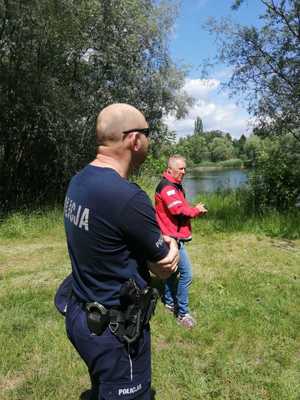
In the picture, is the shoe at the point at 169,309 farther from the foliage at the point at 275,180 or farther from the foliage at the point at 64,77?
the foliage at the point at 64,77

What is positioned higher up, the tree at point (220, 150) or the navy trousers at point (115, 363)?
the tree at point (220, 150)

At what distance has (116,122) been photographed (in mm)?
1770

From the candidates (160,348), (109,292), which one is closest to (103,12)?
(160,348)

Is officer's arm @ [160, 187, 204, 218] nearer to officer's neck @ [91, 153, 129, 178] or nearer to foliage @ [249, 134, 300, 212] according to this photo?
officer's neck @ [91, 153, 129, 178]

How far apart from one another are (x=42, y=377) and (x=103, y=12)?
421 inches

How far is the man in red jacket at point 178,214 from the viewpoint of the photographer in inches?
161

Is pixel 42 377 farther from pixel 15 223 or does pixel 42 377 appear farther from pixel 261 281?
pixel 15 223

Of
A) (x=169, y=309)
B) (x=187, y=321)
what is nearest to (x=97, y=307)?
(x=187, y=321)

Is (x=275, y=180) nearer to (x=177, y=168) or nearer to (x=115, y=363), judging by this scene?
(x=177, y=168)

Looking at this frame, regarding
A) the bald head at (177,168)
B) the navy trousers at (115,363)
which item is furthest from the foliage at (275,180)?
the navy trousers at (115,363)

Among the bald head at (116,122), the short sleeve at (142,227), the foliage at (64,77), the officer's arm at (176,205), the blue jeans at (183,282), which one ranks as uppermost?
the foliage at (64,77)

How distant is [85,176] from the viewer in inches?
72.3

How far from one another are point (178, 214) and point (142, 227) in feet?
7.80

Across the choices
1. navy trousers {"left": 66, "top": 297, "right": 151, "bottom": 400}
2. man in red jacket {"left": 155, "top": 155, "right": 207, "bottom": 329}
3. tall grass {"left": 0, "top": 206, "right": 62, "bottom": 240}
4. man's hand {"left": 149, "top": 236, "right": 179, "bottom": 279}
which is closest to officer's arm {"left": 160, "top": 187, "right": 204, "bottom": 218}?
man in red jacket {"left": 155, "top": 155, "right": 207, "bottom": 329}
